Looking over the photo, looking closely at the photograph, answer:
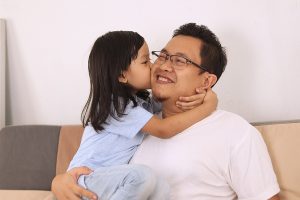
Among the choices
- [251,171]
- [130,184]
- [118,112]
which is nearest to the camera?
[130,184]

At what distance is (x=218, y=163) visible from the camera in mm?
1375

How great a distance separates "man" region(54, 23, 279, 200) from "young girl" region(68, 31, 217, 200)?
55mm

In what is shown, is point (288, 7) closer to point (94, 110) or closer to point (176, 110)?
point (176, 110)

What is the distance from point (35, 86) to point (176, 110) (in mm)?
1133

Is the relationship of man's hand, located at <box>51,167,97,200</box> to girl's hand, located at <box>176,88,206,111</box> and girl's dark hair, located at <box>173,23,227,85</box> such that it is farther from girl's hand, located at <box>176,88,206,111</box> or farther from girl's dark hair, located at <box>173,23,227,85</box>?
girl's dark hair, located at <box>173,23,227,85</box>

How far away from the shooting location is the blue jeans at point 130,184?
1.15m

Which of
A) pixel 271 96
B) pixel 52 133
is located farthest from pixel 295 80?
pixel 52 133

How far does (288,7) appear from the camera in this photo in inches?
74.4

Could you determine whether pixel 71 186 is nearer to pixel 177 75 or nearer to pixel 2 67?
pixel 177 75

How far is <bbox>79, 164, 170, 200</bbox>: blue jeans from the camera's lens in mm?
1152

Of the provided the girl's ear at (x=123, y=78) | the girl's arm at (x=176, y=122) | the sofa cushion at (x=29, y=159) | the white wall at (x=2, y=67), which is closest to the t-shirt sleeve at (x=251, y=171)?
the girl's arm at (x=176, y=122)

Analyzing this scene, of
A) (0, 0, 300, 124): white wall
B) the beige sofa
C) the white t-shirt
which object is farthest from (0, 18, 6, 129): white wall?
the white t-shirt

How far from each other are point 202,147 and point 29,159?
1.02 meters

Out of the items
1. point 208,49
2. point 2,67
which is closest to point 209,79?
point 208,49
